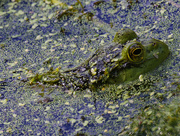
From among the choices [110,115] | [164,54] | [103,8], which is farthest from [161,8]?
[110,115]

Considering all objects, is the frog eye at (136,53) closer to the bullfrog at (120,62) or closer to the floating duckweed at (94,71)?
the bullfrog at (120,62)

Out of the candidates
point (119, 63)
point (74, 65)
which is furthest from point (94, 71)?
point (74, 65)

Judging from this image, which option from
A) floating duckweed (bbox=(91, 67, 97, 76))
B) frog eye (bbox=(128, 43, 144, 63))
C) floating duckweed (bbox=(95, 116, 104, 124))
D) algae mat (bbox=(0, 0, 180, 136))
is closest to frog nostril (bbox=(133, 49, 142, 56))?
frog eye (bbox=(128, 43, 144, 63))

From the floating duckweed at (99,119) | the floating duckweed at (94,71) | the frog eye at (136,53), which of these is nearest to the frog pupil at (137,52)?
the frog eye at (136,53)

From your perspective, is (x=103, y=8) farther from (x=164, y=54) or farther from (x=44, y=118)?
(x=44, y=118)

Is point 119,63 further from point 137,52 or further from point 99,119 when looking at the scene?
point 99,119

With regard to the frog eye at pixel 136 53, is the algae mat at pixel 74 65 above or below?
below

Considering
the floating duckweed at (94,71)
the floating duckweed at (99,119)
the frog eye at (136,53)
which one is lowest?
the floating duckweed at (99,119)
